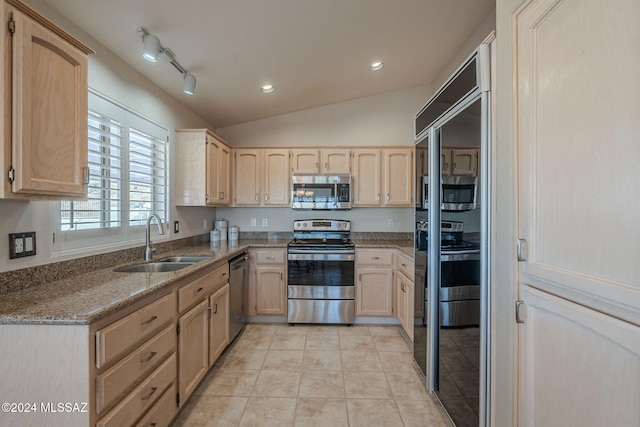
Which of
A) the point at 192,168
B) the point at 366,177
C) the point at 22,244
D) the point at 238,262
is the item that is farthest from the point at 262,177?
the point at 22,244

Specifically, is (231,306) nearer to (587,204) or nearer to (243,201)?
(243,201)

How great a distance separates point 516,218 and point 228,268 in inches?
87.4

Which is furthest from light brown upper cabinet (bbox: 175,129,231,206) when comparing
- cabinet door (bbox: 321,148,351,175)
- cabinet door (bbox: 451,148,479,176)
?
cabinet door (bbox: 451,148,479,176)

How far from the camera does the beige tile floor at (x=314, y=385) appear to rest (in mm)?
1792

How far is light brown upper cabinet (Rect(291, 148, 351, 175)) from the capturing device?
346cm

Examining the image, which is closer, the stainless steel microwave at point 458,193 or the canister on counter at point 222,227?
the stainless steel microwave at point 458,193

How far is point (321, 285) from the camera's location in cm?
315

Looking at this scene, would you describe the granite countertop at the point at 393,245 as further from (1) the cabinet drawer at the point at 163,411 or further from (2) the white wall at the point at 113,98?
(1) the cabinet drawer at the point at 163,411

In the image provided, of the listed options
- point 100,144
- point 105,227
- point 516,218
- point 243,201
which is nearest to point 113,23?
point 100,144

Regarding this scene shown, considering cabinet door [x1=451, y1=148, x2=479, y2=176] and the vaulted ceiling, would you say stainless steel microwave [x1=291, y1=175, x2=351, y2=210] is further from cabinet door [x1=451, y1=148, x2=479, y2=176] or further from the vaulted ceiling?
cabinet door [x1=451, y1=148, x2=479, y2=176]

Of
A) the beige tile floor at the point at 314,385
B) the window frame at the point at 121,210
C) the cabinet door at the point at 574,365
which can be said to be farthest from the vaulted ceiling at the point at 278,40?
the beige tile floor at the point at 314,385

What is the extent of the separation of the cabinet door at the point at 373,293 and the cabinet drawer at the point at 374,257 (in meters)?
0.07

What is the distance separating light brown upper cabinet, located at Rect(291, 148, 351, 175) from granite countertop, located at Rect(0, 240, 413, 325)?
1984 millimetres

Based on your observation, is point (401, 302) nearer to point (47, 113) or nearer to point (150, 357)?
point (150, 357)
